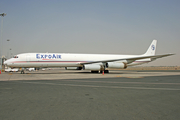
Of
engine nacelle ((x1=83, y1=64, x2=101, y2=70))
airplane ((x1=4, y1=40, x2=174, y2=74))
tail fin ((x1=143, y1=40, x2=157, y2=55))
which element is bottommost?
engine nacelle ((x1=83, y1=64, x2=101, y2=70))

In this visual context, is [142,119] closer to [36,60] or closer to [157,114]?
[157,114]

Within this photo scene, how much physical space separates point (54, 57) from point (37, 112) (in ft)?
79.0

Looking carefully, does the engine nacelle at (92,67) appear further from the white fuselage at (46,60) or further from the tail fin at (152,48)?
the tail fin at (152,48)

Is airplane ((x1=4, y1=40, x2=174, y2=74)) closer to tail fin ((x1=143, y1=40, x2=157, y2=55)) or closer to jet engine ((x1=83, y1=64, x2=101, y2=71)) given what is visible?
jet engine ((x1=83, y1=64, x2=101, y2=71))

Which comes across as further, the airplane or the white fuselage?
the airplane

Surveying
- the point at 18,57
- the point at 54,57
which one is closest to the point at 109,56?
the point at 54,57

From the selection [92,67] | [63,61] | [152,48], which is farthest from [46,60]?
[152,48]

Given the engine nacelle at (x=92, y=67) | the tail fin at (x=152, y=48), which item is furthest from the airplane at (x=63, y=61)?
the tail fin at (x=152, y=48)

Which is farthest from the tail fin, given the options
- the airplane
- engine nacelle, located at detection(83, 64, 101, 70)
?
engine nacelle, located at detection(83, 64, 101, 70)

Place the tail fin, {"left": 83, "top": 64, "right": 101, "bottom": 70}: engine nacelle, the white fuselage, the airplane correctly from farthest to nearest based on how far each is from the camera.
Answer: the tail fin, {"left": 83, "top": 64, "right": 101, "bottom": 70}: engine nacelle, the airplane, the white fuselage

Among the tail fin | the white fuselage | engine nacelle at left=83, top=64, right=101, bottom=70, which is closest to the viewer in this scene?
the white fuselage

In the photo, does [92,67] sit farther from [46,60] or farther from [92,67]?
[46,60]

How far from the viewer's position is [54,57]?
91.9ft

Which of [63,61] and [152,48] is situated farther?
[152,48]
